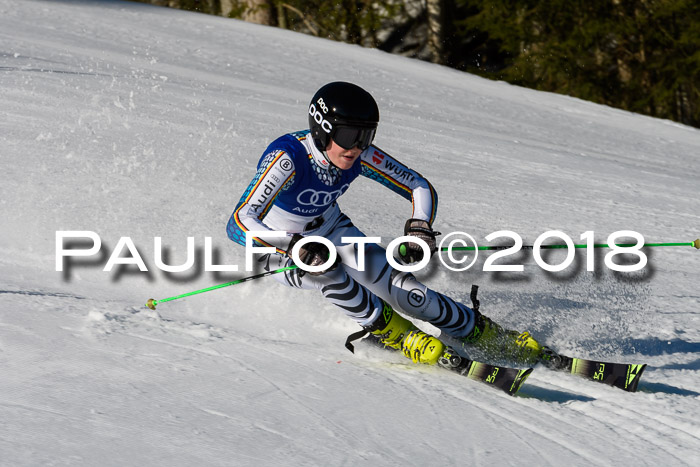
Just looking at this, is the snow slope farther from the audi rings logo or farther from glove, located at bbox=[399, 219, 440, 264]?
the audi rings logo

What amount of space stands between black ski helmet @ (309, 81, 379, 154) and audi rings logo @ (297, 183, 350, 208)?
24 centimetres

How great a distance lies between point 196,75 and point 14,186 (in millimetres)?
4978

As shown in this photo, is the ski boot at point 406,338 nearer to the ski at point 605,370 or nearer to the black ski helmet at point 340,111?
the ski at point 605,370

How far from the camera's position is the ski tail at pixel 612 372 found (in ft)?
11.4

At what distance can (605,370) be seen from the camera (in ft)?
11.7

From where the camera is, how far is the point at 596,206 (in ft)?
23.8

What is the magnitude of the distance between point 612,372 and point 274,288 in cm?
187

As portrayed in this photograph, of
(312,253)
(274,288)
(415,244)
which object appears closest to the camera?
(312,253)

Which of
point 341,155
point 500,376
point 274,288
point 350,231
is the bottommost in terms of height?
point 500,376

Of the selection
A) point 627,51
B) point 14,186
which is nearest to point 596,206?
point 14,186

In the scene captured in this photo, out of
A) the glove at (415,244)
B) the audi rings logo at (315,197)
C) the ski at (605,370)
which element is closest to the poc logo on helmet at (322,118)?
the audi rings logo at (315,197)

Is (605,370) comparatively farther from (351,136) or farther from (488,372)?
(351,136)

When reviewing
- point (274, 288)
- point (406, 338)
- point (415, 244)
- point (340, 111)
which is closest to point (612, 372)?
point (406, 338)

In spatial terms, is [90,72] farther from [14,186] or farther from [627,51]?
[627,51]
